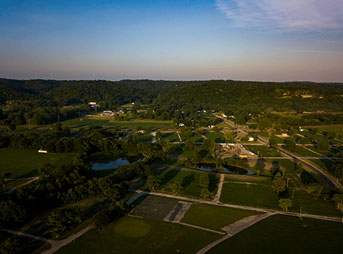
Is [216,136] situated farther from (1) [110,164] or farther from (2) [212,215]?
(2) [212,215]

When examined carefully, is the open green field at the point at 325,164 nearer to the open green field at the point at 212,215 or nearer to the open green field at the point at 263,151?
the open green field at the point at 263,151

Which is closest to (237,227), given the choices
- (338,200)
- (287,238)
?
(287,238)

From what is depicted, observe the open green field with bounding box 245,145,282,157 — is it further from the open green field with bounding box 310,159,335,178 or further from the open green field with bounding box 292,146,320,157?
the open green field with bounding box 310,159,335,178

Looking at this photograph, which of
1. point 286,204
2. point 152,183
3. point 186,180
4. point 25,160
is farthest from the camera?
point 25,160

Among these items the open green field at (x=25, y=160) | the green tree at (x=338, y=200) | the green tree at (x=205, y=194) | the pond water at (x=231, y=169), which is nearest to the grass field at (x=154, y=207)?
the green tree at (x=205, y=194)

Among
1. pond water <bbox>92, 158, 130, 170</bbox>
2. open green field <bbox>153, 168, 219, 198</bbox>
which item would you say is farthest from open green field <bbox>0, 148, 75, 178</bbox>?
open green field <bbox>153, 168, 219, 198</bbox>

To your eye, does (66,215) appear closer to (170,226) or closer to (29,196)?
(29,196)

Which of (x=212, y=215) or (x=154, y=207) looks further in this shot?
(x=154, y=207)
